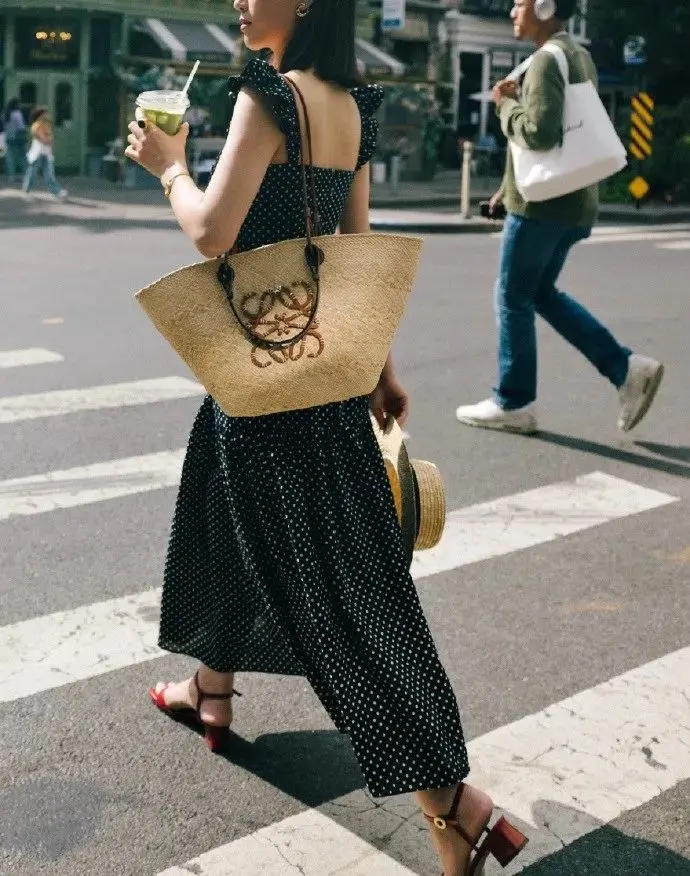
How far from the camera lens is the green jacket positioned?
19.1ft

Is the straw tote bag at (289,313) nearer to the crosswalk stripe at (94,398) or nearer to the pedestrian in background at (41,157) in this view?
the crosswalk stripe at (94,398)

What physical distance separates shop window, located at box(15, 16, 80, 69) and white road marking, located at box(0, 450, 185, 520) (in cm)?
2519

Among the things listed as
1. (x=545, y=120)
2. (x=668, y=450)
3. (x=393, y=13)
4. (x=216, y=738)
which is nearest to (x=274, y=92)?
(x=216, y=738)

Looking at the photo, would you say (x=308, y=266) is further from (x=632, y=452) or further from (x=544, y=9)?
(x=632, y=452)

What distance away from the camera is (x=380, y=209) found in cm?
2202

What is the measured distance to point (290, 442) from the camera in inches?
109

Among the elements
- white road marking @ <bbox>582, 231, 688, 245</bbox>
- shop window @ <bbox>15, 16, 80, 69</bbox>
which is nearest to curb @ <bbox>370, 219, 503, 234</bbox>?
white road marking @ <bbox>582, 231, 688, 245</bbox>

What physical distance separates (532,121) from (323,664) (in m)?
3.79

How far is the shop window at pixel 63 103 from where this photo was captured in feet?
96.4

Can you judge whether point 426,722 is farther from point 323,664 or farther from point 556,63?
point 556,63

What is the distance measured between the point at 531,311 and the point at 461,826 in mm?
3886

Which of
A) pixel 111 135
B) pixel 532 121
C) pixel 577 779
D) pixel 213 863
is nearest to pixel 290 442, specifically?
pixel 213 863

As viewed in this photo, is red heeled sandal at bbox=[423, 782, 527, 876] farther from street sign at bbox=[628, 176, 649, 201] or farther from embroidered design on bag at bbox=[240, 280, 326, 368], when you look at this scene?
street sign at bbox=[628, 176, 649, 201]

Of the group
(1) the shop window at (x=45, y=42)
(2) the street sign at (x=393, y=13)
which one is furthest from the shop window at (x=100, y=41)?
(2) the street sign at (x=393, y=13)
